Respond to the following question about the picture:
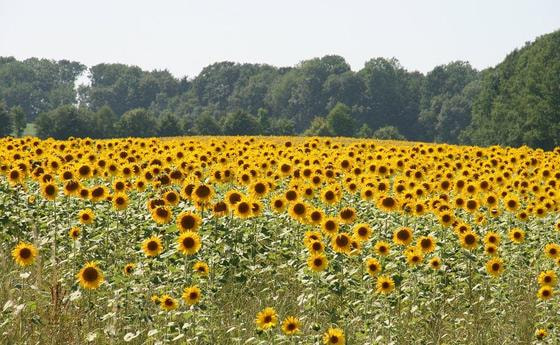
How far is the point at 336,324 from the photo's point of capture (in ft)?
23.6

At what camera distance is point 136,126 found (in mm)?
86125

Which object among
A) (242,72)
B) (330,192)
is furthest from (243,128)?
(330,192)

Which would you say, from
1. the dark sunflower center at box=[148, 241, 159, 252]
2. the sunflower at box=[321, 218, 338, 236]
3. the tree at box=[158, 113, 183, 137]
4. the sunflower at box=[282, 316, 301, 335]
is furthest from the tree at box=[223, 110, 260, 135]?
the sunflower at box=[282, 316, 301, 335]

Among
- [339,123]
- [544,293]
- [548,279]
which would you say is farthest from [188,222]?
[339,123]

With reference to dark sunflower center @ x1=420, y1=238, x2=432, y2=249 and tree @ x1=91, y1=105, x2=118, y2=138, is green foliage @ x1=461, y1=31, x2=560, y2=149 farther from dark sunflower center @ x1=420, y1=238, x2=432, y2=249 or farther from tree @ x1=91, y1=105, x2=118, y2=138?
dark sunflower center @ x1=420, y1=238, x2=432, y2=249

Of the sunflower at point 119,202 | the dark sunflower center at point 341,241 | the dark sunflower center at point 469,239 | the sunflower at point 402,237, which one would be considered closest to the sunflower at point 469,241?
the dark sunflower center at point 469,239

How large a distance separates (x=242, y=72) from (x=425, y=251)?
485 ft

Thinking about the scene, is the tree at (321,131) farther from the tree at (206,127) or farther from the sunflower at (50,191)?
the sunflower at (50,191)

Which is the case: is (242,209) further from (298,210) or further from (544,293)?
(544,293)

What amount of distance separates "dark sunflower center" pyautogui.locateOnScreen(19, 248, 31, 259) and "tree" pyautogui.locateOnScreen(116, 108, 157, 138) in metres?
78.1

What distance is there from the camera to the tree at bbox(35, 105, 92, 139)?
77250mm

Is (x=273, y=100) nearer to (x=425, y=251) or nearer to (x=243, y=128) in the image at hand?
(x=243, y=128)

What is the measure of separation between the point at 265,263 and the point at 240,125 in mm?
77982

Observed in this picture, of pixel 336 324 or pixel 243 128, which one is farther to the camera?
pixel 243 128
